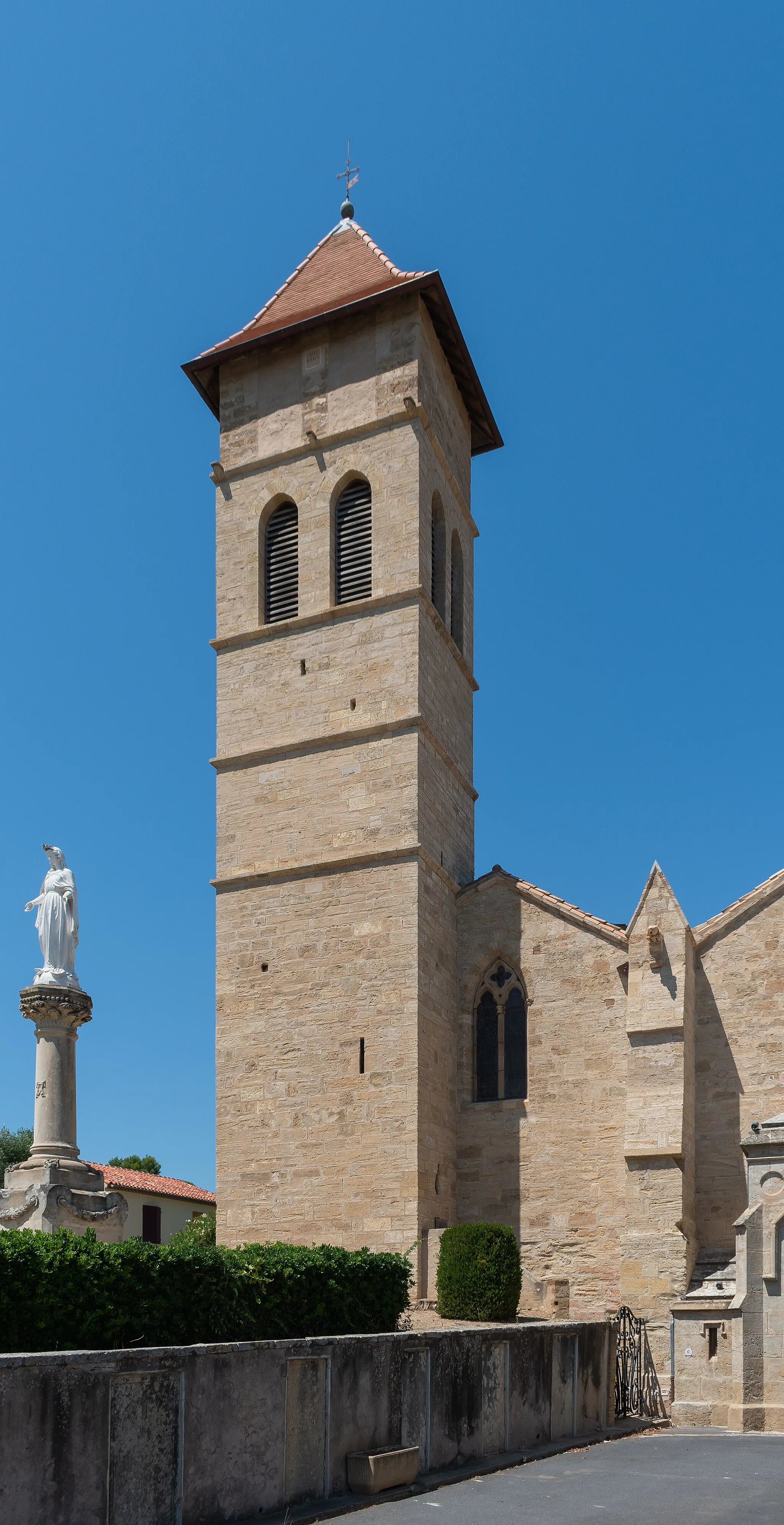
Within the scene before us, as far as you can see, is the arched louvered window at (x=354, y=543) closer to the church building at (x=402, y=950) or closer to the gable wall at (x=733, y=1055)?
the church building at (x=402, y=950)

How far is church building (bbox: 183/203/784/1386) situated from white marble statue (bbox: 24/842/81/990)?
5633mm

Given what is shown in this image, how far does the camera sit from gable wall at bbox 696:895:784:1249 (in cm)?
2044

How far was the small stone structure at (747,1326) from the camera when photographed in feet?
53.3

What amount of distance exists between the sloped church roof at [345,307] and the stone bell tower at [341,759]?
78mm

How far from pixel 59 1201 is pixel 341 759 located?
32.3 ft

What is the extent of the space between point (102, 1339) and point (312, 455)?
1766cm

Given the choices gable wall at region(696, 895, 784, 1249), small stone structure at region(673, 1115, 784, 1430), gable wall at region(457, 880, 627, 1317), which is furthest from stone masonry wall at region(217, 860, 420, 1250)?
gable wall at region(696, 895, 784, 1249)

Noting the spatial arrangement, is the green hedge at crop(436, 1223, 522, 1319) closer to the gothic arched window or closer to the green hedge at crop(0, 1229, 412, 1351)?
the gothic arched window

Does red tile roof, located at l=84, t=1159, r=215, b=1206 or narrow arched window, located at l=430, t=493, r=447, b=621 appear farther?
red tile roof, located at l=84, t=1159, r=215, b=1206

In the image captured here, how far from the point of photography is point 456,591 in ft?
86.1

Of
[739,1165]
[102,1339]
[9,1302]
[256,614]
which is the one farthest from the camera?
[256,614]

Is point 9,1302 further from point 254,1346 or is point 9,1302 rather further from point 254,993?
point 254,993

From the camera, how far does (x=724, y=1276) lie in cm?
1836

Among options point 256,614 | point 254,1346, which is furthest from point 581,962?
point 254,1346
